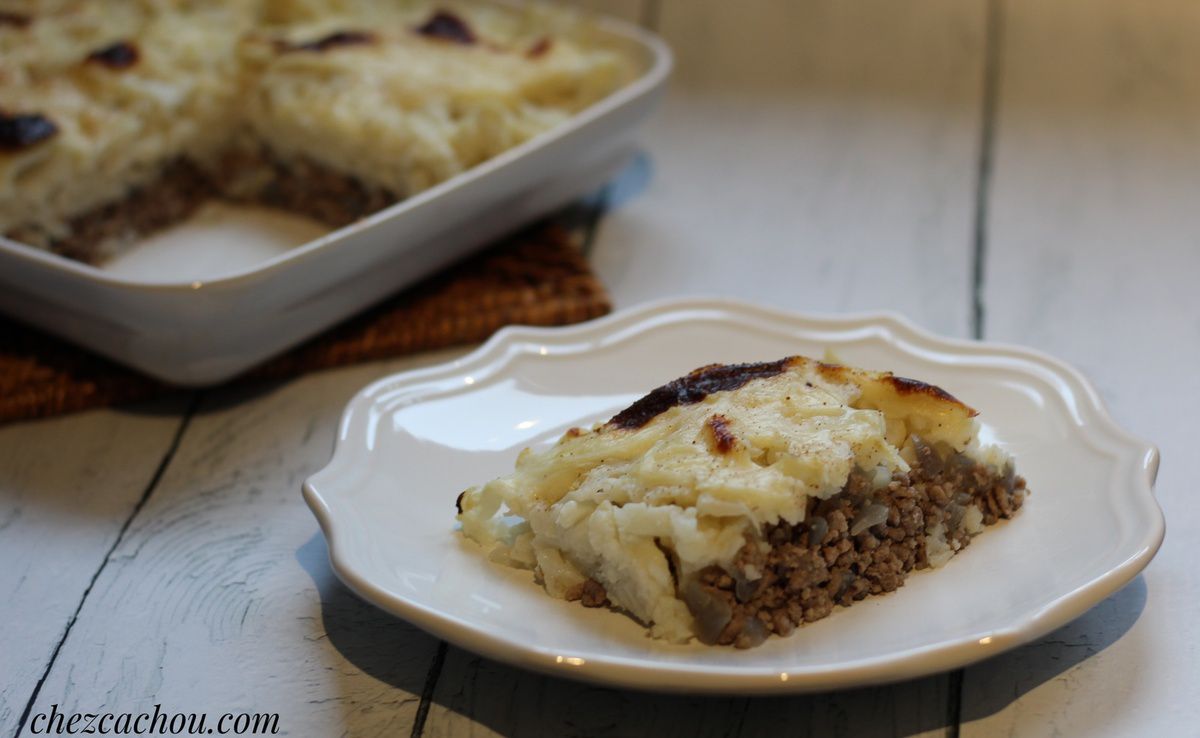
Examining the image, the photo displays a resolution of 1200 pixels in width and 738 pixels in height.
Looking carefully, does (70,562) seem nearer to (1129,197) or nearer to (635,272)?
(635,272)

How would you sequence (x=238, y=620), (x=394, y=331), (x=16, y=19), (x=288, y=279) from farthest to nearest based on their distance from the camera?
(x=16, y=19) → (x=394, y=331) → (x=288, y=279) → (x=238, y=620)

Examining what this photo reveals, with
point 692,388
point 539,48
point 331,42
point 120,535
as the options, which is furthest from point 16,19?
point 692,388

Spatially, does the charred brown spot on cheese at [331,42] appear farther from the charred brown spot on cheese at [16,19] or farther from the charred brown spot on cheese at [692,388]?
the charred brown spot on cheese at [692,388]

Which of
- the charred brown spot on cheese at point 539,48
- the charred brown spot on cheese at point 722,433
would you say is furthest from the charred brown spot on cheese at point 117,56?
the charred brown spot on cheese at point 722,433

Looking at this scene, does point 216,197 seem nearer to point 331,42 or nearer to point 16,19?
point 331,42

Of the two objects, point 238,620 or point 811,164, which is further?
point 811,164

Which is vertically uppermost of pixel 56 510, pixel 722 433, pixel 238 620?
pixel 722 433
